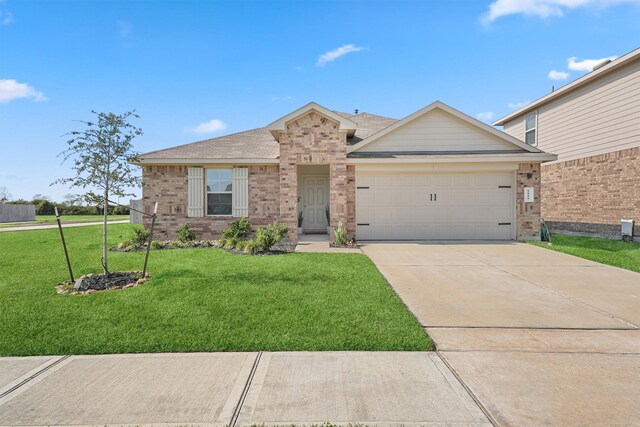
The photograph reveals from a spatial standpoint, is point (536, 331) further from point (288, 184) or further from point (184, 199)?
point (184, 199)

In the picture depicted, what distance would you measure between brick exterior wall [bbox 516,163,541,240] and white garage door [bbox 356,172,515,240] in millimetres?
204

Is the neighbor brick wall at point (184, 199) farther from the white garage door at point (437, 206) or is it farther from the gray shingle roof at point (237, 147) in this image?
the white garage door at point (437, 206)

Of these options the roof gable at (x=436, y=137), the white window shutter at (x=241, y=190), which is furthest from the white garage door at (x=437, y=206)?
the white window shutter at (x=241, y=190)

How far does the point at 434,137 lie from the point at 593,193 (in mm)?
6860

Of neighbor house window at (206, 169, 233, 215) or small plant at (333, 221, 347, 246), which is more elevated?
neighbor house window at (206, 169, 233, 215)

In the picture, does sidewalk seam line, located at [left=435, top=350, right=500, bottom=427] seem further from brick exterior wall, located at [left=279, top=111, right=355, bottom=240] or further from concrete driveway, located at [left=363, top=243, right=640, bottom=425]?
brick exterior wall, located at [left=279, top=111, right=355, bottom=240]

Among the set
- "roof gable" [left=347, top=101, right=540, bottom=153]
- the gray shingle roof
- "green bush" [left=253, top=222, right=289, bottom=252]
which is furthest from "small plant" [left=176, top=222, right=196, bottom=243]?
"roof gable" [left=347, top=101, right=540, bottom=153]

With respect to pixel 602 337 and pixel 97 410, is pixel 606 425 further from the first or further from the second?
pixel 97 410

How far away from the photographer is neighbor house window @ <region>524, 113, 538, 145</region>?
1658cm

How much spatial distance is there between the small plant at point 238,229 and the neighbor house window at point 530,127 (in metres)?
14.3

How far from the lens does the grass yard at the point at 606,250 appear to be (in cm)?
801

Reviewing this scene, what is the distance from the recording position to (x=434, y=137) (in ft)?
38.5

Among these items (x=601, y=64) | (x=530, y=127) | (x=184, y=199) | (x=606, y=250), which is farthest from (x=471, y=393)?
(x=530, y=127)

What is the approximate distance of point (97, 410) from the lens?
2.58 m
